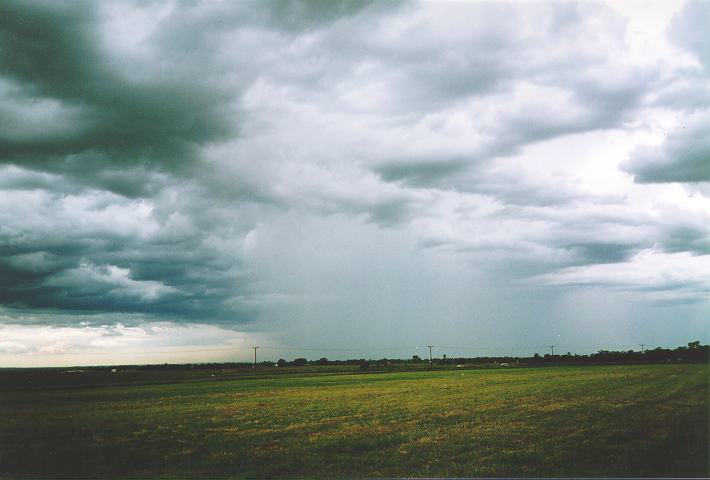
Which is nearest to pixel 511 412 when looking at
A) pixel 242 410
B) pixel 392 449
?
pixel 392 449

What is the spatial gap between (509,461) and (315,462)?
626 cm

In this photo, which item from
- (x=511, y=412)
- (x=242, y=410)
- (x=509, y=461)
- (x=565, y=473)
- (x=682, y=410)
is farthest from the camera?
(x=242, y=410)

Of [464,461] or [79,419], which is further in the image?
[79,419]

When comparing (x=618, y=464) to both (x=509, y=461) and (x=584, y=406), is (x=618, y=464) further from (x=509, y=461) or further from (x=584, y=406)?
(x=584, y=406)

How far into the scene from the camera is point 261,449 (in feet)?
63.5

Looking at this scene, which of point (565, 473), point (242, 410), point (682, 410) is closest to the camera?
point (565, 473)

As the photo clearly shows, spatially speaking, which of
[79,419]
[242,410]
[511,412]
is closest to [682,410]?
[511,412]

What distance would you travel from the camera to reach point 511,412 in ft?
92.1

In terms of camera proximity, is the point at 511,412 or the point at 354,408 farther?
the point at 354,408

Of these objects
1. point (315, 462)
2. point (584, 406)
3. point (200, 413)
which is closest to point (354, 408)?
point (200, 413)

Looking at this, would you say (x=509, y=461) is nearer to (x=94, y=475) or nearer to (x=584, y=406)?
(x=94, y=475)

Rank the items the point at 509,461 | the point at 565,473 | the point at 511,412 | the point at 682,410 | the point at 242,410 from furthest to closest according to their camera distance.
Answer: the point at 242,410 < the point at 511,412 < the point at 682,410 < the point at 509,461 < the point at 565,473

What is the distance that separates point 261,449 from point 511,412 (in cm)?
1508

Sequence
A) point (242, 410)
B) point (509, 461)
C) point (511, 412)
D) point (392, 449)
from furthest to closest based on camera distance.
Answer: point (242, 410) → point (511, 412) → point (392, 449) → point (509, 461)
